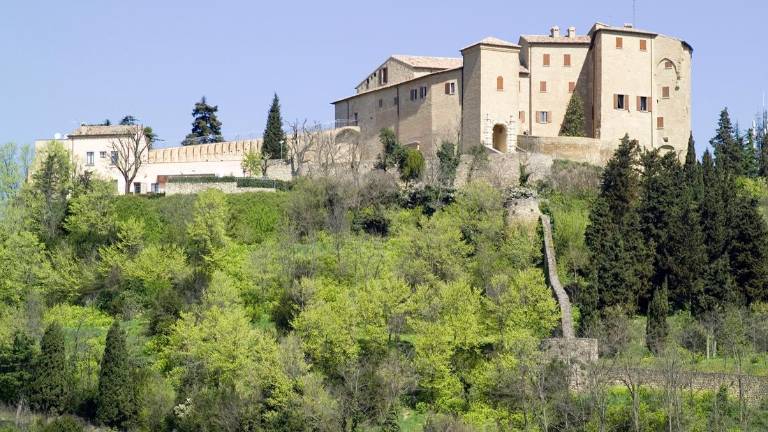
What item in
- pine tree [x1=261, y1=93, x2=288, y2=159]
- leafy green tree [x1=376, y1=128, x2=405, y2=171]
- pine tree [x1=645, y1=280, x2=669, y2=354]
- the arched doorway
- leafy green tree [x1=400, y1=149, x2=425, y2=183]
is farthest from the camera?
pine tree [x1=261, y1=93, x2=288, y2=159]

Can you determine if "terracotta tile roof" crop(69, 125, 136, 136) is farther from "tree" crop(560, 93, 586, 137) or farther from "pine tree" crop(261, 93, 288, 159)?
"tree" crop(560, 93, 586, 137)

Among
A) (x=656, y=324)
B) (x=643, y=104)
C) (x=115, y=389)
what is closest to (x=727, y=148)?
(x=643, y=104)

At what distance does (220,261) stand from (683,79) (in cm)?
2464

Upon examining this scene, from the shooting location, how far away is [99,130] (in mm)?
74562

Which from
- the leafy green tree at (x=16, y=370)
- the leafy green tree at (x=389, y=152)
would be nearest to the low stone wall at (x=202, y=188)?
the leafy green tree at (x=389, y=152)

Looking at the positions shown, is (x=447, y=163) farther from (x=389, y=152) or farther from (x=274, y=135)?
(x=274, y=135)

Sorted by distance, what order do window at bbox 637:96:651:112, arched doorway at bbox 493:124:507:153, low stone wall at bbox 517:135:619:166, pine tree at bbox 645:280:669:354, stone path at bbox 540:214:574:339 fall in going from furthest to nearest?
window at bbox 637:96:651:112
arched doorway at bbox 493:124:507:153
low stone wall at bbox 517:135:619:166
stone path at bbox 540:214:574:339
pine tree at bbox 645:280:669:354

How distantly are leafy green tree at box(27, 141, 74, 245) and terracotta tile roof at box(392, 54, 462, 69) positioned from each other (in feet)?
55.2

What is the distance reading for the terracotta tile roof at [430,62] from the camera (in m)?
71.4

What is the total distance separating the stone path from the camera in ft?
155

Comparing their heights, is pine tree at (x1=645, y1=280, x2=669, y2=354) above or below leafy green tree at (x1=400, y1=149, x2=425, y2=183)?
below

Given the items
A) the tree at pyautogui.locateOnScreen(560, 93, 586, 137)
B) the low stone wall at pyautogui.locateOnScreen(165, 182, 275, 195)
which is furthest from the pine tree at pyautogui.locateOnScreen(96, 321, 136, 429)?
the tree at pyautogui.locateOnScreen(560, 93, 586, 137)

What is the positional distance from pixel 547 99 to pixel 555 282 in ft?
60.1

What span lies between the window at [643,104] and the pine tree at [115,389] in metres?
28.5
